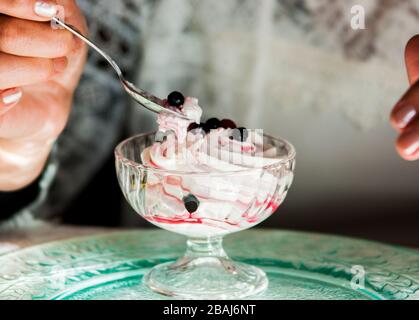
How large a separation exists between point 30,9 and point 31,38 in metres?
0.04

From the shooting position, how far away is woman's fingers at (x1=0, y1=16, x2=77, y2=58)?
785 millimetres

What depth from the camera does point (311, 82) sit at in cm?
121

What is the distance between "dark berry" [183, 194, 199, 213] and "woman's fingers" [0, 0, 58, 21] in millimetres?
244

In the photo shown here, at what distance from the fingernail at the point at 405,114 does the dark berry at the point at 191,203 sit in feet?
0.72

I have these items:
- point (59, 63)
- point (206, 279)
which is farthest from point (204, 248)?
point (59, 63)

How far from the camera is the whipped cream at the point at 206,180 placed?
748 mm

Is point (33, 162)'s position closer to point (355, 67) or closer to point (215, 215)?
point (215, 215)

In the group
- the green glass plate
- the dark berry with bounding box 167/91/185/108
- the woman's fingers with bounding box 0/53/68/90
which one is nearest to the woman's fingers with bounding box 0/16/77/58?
the woman's fingers with bounding box 0/53/68/90

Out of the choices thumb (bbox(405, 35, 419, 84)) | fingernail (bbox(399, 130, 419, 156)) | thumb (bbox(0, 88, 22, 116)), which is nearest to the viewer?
fingernail (bbox(399, 130, 419, 156))

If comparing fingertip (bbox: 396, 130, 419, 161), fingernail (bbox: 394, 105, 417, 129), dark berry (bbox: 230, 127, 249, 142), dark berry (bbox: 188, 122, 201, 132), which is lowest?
fingertip (bbox: 396, 130, 419, 161)

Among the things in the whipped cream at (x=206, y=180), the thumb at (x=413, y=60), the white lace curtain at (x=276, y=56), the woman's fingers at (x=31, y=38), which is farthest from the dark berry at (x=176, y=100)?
the white lace curtain at (x=276, y=56)

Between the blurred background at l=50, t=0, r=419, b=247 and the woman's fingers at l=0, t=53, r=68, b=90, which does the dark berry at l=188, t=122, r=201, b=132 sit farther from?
the blurred background at l=50, t=0, r=419, b=247

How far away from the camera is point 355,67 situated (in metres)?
1.20
